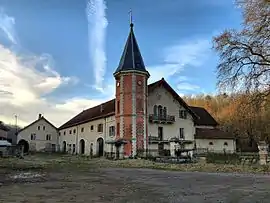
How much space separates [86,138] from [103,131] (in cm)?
733

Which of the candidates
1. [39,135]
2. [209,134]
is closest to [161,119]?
[209,134]

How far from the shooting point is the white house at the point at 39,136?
227ft

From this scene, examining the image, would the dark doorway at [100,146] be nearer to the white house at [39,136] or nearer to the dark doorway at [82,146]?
the dark doorway at [82,146]

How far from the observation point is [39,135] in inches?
2773

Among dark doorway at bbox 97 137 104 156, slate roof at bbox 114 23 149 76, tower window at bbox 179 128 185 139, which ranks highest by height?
slate roof at bbox 114 23 149 76

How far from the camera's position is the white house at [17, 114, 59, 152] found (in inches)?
2724

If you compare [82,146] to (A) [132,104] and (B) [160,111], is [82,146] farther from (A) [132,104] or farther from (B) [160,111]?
(A) [132,104]

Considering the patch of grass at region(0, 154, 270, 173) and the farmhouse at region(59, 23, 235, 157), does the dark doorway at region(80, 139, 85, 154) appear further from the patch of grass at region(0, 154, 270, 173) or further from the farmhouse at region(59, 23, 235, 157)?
the patch of grass at region(0, 154, 270, 173)

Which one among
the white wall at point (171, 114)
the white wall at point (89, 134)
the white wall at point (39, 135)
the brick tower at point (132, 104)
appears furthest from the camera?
the white wall at point (39, 135)

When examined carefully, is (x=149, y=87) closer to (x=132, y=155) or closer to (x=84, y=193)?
(x=132, y=155)

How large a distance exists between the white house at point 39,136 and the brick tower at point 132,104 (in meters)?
31.6

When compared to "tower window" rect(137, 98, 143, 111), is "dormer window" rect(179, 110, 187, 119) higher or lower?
lower

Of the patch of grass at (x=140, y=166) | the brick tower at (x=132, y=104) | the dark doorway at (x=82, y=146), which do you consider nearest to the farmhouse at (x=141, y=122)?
the brick tower at (x=132, y=104)

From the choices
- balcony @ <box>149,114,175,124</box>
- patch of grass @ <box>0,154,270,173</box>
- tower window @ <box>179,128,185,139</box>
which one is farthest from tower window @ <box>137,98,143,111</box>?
patch of grass @ <box>0,154,270,173</box>
